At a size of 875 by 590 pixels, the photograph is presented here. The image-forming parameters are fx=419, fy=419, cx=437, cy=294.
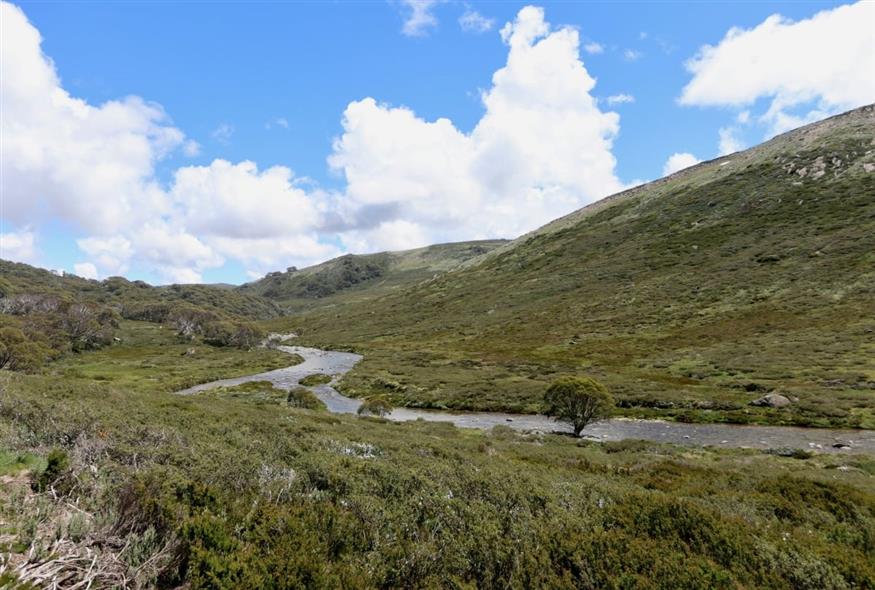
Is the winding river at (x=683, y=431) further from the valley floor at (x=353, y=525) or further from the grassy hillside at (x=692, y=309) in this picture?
the valley floor at (x=353, y=525)

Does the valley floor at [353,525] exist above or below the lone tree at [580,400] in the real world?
above

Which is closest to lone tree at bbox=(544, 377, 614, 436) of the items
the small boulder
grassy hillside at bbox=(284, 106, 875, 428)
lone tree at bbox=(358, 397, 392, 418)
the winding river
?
the winding river

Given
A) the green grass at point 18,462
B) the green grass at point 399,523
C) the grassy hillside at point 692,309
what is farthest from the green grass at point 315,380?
the green grass at point 18,462

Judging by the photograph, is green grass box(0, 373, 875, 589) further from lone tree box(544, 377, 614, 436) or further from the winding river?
lone tree box(544, 377, 614, 436)

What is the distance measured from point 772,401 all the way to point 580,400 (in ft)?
66.1

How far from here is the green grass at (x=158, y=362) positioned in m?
71.8

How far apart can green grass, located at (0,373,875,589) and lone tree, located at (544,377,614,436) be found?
24767 mm

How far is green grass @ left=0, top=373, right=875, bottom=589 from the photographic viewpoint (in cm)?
591

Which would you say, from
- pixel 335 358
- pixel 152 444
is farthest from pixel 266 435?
pixel 335 358

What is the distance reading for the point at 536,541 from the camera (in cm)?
707

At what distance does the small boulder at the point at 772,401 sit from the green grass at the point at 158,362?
235 ft

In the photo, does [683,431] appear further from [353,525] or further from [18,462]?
[18,462]

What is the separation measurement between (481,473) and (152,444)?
850 centimetres

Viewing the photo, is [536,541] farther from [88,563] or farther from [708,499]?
[708,499]
